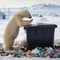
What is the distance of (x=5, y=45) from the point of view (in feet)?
4.79

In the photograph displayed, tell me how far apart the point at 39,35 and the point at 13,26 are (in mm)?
212

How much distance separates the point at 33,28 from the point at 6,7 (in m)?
1.22

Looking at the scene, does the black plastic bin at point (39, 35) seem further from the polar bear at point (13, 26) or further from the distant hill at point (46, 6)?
the distant hill at point (46, 6)

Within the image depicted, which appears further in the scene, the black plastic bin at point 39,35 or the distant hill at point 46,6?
the distant hill at point 46,6

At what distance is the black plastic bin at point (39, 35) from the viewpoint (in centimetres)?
136

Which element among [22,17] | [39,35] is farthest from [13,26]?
[39,35]

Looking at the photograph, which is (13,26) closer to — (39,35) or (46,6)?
(39,35)

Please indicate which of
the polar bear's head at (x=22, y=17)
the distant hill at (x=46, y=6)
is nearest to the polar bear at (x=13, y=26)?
the polar bear's head at (x=22, y=17)

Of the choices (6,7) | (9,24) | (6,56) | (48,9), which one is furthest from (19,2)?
(6,56)

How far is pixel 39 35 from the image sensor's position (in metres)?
1.38

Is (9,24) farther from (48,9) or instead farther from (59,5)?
(59,5)

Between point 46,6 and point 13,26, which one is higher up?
point 46,6

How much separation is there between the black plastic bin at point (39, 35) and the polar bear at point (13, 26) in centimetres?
6

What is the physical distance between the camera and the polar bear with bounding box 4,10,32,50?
137 centimetres
